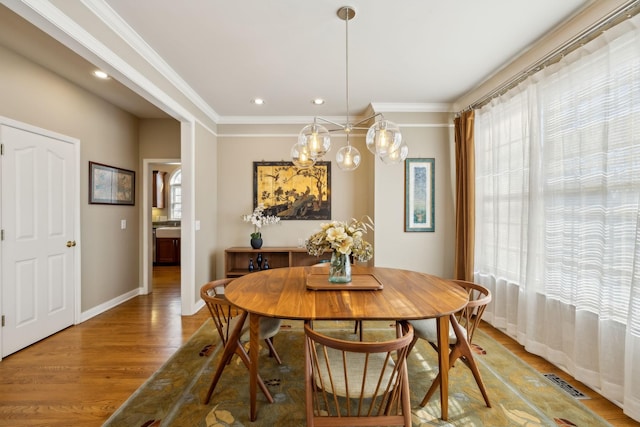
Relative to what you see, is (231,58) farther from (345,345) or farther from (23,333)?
(23,333)

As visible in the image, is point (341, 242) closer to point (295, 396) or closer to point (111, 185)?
point (295, 396)

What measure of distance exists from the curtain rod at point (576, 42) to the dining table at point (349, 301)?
1.97m

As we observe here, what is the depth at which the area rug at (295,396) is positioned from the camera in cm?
169

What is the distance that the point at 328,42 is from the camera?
238 cm

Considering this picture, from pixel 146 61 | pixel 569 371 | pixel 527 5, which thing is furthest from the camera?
pixel 146 61

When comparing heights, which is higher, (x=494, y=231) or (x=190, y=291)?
(x=494, y=231)

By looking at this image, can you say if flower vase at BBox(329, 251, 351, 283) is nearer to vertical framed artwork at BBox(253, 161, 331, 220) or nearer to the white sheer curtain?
the white sheer curtain

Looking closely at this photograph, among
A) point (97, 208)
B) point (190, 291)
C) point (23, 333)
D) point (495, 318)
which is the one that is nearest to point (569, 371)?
point (495, 318)

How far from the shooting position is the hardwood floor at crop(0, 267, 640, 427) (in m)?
1.79

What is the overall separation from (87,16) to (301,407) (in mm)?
2914

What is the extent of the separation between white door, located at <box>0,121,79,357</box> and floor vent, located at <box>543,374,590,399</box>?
14.5 ft

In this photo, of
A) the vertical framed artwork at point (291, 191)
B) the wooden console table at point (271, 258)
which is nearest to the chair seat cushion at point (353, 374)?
the wooden console table at point (271, 258)

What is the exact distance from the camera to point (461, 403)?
72.5 inches

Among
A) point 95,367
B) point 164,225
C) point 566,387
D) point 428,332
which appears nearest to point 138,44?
point 95,367
